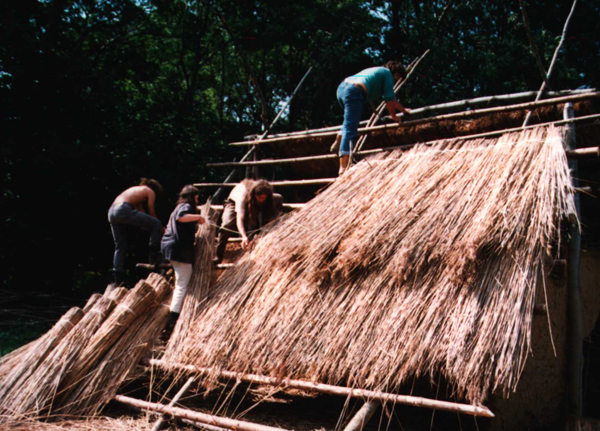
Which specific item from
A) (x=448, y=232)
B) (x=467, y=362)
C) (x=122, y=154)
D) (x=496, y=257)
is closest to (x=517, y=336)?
(x=467, y=362)

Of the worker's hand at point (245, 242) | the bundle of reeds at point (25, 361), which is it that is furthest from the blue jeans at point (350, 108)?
the bundle of reeds at point (25, 361)

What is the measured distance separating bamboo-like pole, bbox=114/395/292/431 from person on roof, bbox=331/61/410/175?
8.96 feet

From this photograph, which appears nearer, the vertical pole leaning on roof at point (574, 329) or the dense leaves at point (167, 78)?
the vertical pole leaning on roof at point (574, 329)

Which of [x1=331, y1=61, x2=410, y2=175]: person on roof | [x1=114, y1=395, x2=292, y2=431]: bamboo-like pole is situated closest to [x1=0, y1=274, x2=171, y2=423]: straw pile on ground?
[x1=114, y1=395, x2=292, y2=431]: bamboo-like pole

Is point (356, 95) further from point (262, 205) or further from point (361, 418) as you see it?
point (361, 418)

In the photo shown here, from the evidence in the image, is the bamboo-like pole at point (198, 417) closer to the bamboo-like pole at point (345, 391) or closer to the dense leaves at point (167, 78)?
the bamboo-like pole at point (345, 391)

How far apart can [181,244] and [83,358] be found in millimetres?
1183

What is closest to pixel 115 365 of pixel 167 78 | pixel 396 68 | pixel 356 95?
pixel 356 95

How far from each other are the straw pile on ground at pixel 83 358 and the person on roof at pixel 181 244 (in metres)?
0.25

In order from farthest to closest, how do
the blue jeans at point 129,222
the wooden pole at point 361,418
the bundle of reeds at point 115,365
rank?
the blue jeans at point 129,222 → the bundle of reeds at point 115,365 → the wooden pole at point 361,418

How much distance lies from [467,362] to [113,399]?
2484 mm

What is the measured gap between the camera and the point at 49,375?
11.1ft

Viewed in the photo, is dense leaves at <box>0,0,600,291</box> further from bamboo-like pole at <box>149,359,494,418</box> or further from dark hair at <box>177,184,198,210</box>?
bamboo-like pole at <box>149,359,494,418</box>

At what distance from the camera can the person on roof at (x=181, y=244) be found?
416 cm
